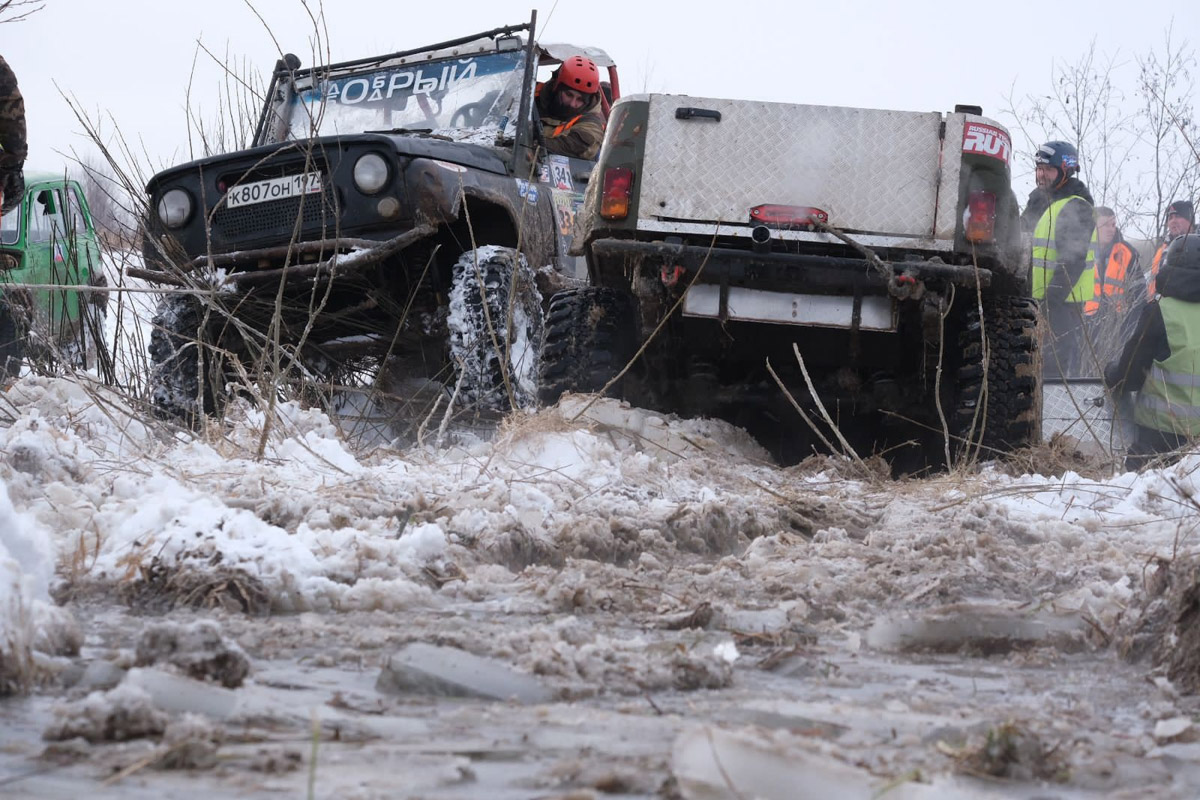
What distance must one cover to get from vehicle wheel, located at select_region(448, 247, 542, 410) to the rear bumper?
97cm

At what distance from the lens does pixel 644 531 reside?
3844mm

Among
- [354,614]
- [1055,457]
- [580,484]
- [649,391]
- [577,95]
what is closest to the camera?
[354,614]

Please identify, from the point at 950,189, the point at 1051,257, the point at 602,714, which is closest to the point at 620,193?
the point at 950,189

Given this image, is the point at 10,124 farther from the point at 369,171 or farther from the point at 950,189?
the point at 950,189

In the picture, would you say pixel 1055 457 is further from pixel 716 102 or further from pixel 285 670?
pixel 285 670

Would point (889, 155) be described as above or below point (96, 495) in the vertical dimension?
above

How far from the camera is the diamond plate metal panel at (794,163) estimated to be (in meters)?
5.26

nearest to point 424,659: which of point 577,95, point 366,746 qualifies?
point 366,746

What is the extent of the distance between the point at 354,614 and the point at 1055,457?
361cm

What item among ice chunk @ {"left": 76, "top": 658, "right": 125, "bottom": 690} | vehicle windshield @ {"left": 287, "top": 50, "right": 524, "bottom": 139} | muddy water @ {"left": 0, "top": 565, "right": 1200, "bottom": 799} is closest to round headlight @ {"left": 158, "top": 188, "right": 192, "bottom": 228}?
vehicle windshield @ {"left": 287, "top": 50, "right": 524, "bottom": 139}

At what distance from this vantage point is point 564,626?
8.55 ft

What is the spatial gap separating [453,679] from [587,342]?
387 cm

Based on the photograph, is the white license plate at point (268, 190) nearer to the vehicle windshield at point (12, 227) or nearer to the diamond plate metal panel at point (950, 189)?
the diamond plate metal panel at point (950, 189)

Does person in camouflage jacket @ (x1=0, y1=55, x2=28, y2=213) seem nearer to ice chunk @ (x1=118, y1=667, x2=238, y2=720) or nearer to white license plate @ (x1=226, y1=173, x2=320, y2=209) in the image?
white license plate @ (x1=226, y1=173, x2=320, y2=209)
